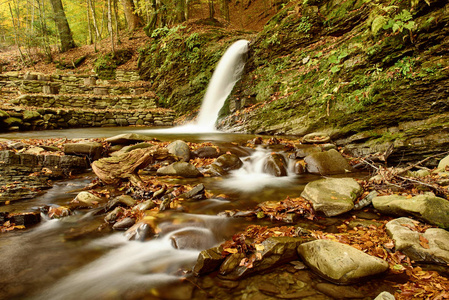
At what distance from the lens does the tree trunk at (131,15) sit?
68.4ft

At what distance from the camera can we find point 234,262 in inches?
87.5

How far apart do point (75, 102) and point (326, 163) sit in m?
15.2

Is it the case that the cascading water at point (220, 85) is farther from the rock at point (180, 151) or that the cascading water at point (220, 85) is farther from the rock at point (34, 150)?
the rock at point (34, 150)

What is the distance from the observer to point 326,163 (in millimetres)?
5441

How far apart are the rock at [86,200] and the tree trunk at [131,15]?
76.5ft

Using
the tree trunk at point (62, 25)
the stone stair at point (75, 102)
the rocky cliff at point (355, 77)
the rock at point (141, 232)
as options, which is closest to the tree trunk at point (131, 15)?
the tree trunk at point (62, 25)

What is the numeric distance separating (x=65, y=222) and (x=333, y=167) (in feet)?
18.3

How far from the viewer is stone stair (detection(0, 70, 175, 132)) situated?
11.4 m

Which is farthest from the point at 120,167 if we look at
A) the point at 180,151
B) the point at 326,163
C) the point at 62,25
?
the point at 62,25

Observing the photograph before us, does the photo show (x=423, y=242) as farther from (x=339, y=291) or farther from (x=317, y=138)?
(x=317, y=138)

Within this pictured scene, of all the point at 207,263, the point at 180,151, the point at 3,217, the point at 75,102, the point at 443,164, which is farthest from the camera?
the point at 75,102

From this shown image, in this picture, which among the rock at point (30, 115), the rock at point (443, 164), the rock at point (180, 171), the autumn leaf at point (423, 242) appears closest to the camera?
the autumn leaf at point (423, 242)

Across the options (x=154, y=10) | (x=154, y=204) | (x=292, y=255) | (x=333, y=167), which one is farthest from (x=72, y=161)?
(x=154, y=10)

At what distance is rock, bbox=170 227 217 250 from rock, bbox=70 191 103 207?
1.83 m
